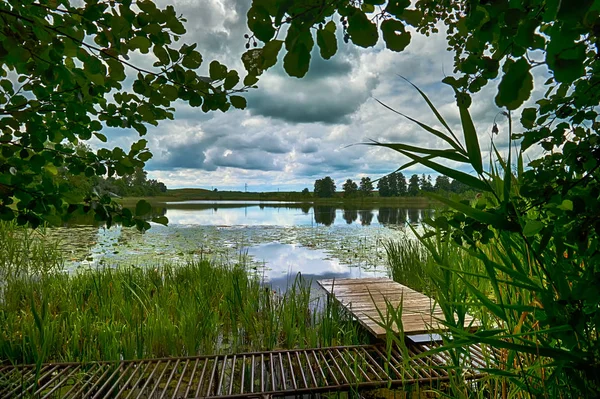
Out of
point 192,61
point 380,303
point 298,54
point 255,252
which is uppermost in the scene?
point 192,61

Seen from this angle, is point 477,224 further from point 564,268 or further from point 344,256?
point 344,256

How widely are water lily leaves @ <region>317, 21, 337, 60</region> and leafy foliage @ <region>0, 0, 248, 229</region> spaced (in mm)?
474

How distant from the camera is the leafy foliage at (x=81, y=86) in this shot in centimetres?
100

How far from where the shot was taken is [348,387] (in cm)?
191

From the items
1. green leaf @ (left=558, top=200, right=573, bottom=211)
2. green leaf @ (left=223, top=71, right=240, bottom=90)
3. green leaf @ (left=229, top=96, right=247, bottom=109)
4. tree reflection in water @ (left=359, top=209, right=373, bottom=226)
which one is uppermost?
green leaf @ (left=223, top=71, right=240, bottom=90)

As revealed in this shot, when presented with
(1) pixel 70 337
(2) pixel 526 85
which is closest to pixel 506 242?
(2) pixel 526 85

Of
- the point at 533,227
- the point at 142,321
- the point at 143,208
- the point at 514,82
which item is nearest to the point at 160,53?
the point at 143,208

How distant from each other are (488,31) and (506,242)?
69 cm

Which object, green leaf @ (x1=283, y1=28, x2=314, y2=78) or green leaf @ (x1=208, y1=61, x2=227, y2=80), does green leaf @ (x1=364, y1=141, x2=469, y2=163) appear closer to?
green leaf @ (x1=283, y1=28, x2=314, y2=78)

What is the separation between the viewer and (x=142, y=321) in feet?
10.6

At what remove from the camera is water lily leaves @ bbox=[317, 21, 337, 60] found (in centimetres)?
57

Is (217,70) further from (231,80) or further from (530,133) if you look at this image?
(530,133)

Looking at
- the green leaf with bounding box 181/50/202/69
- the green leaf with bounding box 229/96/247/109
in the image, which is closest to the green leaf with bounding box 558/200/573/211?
the green leaf with bounding box 229/96/247/109

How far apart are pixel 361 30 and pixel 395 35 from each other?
0.22ft
